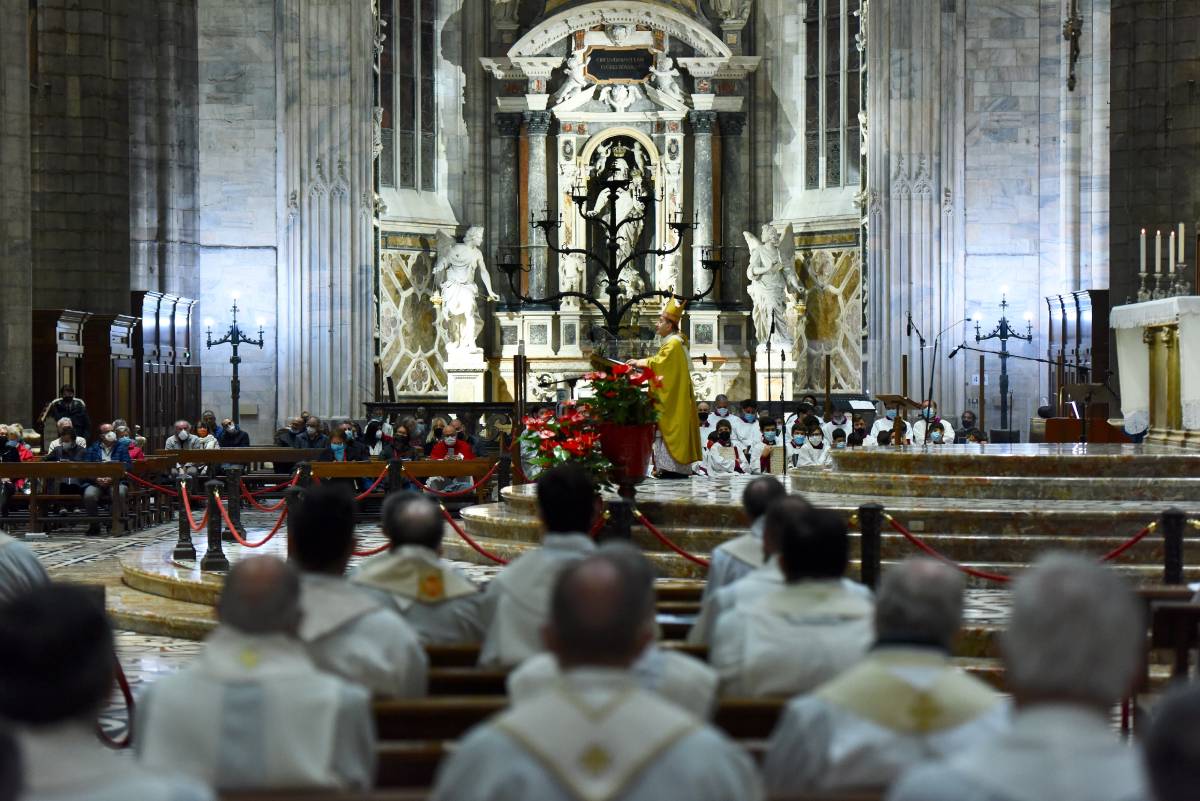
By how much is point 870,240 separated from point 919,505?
15.2 m

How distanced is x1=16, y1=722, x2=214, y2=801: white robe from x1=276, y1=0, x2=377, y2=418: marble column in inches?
906

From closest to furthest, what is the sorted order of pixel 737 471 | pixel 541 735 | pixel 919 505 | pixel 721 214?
pixel 541 735
pixel 919 505
pixel 737 471
pixel 721 214

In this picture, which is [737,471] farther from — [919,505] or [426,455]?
[919,505]

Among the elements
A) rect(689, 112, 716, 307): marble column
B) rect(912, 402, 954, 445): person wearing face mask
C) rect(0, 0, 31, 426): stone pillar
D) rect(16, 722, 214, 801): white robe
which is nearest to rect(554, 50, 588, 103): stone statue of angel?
rect(689, 112, 716, 307): marble column

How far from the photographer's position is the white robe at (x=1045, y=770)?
9.33 feet

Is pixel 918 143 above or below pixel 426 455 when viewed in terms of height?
above

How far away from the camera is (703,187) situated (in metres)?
29.7

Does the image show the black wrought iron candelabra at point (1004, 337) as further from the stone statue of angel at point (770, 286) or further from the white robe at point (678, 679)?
the white robe at point (678, 679)

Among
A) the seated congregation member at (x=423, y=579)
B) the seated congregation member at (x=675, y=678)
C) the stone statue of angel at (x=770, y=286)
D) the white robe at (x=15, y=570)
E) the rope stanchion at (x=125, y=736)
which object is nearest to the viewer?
the seated congregation member at (x=675, y=678)

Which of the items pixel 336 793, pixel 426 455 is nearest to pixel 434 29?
pixel 426 455

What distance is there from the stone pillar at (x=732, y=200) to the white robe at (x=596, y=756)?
26.9 metres

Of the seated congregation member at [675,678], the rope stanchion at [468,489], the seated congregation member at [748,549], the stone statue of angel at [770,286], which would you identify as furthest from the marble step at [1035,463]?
the stone statue of angel at [770,286]

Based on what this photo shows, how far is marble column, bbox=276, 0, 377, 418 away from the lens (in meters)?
25.9

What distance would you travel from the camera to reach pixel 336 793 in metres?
3.63
